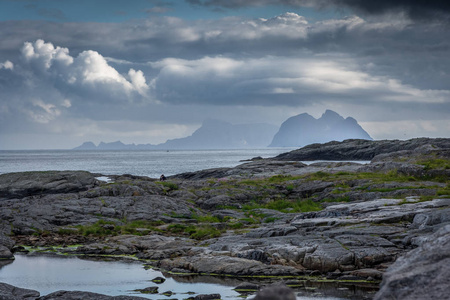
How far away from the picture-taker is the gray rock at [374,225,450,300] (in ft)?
27.8

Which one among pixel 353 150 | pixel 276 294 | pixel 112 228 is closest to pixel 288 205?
pixel 112 228

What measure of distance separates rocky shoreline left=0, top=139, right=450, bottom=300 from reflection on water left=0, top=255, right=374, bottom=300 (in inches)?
→ 56.8

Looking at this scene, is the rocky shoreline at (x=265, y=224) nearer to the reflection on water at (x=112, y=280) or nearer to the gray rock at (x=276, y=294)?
the reflection on water at (x=112, y=280)

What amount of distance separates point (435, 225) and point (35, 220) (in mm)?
30693

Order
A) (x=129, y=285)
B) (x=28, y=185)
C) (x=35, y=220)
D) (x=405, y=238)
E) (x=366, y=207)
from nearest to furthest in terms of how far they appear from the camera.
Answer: (x=129, y=285), (x=405, y=238), (x=366, y=207), (x=35, y=220), (x=28, y=185)

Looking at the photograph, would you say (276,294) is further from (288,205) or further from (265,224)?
(288,205)

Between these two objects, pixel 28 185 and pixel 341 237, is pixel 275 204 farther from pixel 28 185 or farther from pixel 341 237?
pixel 28 185

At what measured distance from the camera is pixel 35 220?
39.2 meters

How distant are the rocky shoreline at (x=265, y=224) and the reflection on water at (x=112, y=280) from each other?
1.44 metres

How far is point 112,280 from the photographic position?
2341 centimetres

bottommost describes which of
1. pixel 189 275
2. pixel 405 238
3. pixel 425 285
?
pixel 189 275

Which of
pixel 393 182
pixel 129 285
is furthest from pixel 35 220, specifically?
pixel 393 182

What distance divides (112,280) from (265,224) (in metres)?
15.8

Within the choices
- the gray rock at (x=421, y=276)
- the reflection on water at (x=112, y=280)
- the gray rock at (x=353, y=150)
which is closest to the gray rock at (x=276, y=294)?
the gray rock at (x=421, y=276)
